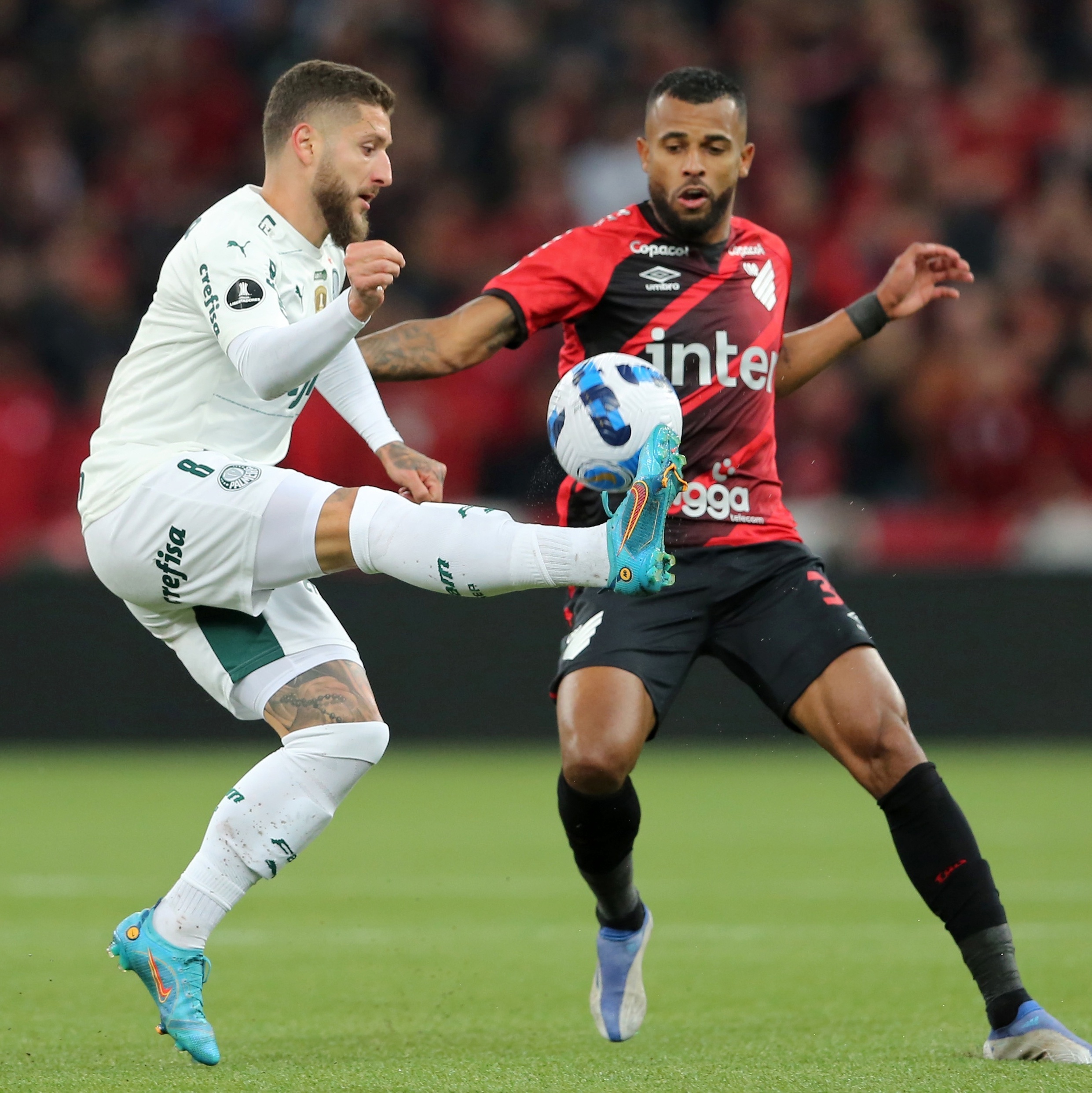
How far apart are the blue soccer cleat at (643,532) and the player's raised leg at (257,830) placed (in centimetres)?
77

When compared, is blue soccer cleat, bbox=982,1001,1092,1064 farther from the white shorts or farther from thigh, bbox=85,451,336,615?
thigh, bbox=85,451,336,615

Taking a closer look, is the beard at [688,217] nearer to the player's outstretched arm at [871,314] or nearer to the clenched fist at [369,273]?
the player's outstretched arm at [871,314]

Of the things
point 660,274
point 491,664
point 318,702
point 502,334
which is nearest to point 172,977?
point 318,702

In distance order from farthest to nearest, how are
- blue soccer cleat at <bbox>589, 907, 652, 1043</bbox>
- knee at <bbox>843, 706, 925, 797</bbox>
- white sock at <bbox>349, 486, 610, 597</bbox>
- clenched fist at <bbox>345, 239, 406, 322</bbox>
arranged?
blue soccer cleat at <bbox>589, 907, 652, 1043</bbox>
knee at <bbox>843, 706, 925, 797</bbox>
white sock at <bbox>349, 486, 610, 597</bbox>
clenched fist at <bbox>345, 239, 406, 322</bbox>

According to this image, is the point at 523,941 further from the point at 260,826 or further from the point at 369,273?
the point at 369,273

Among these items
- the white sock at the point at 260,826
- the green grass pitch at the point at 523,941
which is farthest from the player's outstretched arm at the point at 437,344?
the green grass pitch at the point at 523,941

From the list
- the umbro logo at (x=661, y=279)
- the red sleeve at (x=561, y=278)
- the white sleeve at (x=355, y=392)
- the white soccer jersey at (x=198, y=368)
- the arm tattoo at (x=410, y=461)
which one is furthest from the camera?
the umbro logo at (x=661, y=279)

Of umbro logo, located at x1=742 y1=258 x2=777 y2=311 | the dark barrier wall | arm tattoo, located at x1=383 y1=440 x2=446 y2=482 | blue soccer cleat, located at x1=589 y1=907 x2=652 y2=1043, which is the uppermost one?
umbro logo, located at x1=742 y1=258 x2=777 y2=311

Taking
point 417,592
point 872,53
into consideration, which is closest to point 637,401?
point 417,592

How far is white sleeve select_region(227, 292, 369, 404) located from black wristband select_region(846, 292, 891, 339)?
6.15 feet

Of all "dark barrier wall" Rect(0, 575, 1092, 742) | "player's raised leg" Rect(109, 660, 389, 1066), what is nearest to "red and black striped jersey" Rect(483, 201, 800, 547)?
"player's raised leg" Rect(109, 660, 389, 1066)

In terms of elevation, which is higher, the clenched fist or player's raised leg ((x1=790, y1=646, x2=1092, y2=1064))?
the clenched fist

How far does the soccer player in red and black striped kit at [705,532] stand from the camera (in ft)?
15.2

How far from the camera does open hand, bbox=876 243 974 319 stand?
5355 mm
